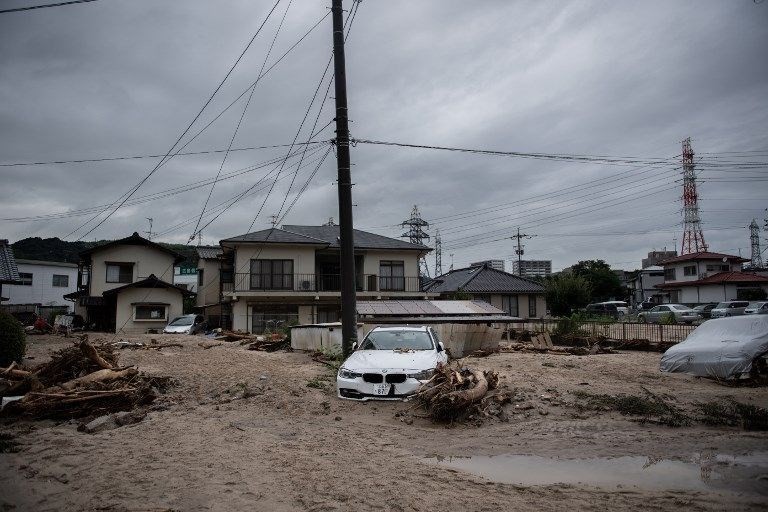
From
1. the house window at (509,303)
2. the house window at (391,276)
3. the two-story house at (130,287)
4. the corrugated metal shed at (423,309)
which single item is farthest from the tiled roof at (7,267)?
the house window at (509,303)

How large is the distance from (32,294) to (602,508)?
54275 mm

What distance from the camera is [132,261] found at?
3528 cm

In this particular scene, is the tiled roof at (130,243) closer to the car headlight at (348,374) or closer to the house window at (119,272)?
the house window at (119,272)

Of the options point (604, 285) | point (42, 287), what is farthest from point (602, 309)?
point (42, 287)

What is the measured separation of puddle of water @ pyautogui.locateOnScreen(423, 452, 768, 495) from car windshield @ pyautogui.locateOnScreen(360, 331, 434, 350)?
4.36m

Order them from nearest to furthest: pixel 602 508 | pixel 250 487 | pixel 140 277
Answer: pixel 602 508 < pixel 250 487 < pixel 140 277

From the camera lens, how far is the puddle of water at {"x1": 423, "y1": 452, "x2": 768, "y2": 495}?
14.8 feet

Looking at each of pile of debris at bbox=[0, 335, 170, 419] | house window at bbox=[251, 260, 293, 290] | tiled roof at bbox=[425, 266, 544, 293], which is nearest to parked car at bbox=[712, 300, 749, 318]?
tiled roof at bbox=[425, 266, 544, 293]

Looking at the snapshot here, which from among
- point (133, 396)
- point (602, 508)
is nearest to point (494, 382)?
point (602, 508)

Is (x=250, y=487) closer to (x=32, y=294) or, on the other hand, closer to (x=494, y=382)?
(x=494, y=382)

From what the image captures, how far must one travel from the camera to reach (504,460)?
5.40 metres

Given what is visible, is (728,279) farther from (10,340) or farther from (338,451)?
(10,340)

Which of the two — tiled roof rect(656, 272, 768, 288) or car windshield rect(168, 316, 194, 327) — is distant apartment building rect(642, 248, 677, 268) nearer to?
tiled roof rect(656, 272, 768, 288)

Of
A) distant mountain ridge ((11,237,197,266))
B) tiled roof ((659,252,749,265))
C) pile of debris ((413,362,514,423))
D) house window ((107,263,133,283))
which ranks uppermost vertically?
distant mountain ridge ((11,237,197,266))
